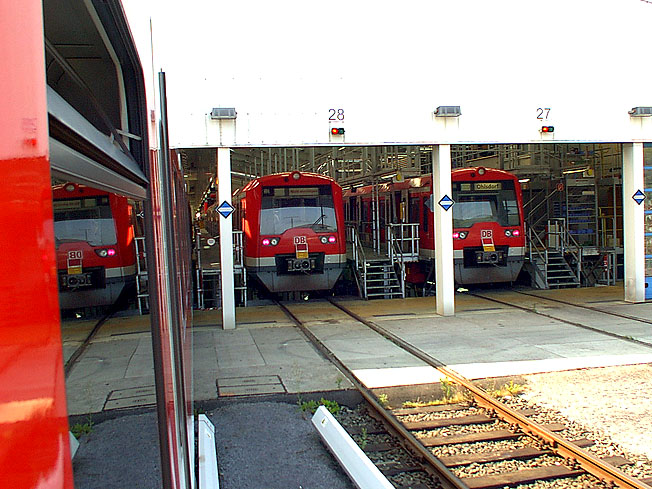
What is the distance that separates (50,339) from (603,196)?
22.6 meters

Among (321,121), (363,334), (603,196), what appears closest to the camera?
(363,334)

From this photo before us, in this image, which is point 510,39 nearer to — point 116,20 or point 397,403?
point 397,403

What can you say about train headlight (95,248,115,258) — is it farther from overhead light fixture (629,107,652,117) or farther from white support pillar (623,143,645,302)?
white support pillar (623,143,645,302)

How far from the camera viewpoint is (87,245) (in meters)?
1.35

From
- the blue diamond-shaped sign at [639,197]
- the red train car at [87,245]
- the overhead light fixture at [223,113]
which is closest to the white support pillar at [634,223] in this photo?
the blue diamond-shaped sign at [639,197]

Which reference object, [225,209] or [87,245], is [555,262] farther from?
[87,245]

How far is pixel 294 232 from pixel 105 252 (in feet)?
45.8

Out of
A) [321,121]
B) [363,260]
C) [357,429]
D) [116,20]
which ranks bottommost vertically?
[357,429]

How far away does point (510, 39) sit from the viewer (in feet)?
43.4

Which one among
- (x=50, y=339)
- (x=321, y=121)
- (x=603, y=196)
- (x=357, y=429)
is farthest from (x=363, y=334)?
(x=603, y=196)

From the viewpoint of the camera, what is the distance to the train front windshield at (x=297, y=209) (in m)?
15.4

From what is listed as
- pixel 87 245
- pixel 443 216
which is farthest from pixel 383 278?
pixel 87 245

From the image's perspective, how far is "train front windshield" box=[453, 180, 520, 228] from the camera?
16.4m

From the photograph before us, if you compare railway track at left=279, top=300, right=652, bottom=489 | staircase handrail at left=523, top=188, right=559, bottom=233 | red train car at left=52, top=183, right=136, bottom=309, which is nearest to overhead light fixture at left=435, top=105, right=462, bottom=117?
railway track at left=279, top=300, right=652, bottom=489
